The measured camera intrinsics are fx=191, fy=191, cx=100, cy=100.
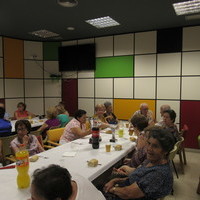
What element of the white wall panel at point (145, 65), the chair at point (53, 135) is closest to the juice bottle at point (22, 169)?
the chair at point (53, 135)

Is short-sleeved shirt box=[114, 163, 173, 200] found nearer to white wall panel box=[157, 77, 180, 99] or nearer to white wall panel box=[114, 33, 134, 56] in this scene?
white wall panel box=[157, 77, 180, 99]

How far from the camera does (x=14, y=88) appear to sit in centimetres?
632

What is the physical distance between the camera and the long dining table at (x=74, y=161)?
Result: 1.49m

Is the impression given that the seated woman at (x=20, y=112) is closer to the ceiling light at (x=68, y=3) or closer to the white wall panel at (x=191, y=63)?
the ceiling light at (x=68, y=3)

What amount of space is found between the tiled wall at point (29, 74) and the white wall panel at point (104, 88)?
5.03 feet

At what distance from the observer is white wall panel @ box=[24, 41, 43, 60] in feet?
21.4

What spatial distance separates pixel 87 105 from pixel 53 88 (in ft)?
4.85

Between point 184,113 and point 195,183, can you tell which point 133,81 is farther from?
point 195,183

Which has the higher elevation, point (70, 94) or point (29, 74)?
point (29, 74)

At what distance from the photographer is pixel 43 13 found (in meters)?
4.12

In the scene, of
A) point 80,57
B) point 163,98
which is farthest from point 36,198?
point 80,57

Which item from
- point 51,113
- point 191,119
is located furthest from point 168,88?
point 51,113

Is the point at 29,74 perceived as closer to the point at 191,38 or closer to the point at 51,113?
the point at 51,113

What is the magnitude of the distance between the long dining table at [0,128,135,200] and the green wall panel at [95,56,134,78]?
123 inches
